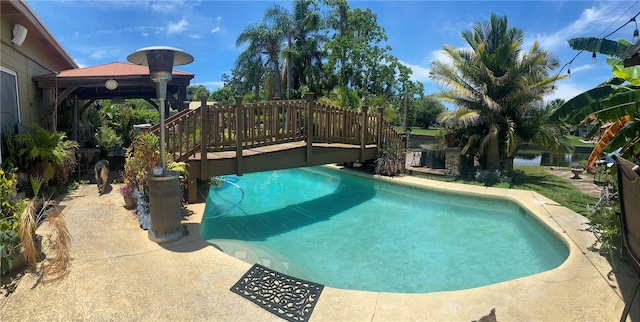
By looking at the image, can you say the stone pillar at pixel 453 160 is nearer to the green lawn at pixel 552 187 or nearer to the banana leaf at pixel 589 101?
the green lawn at pixel 552 187

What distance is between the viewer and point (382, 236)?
20.7 ft

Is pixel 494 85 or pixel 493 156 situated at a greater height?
pixel 494 85

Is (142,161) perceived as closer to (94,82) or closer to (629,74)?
(94,82)

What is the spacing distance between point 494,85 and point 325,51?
16.8m

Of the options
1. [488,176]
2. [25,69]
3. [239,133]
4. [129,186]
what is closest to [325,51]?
[488,176]

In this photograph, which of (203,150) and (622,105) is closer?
(622,105)

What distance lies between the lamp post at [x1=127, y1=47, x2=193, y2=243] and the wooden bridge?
1849 millimetres

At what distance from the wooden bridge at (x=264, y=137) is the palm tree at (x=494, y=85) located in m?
2.56

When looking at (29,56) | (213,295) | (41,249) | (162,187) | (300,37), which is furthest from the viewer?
(300,37)

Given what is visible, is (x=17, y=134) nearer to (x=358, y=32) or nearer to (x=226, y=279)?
(x=226, y=279)

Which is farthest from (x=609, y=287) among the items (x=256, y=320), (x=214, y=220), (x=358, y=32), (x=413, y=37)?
(x=358, y=32)

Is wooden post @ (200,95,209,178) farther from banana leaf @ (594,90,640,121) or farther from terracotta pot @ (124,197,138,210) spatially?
banana leaf @ (594,90,640,121)

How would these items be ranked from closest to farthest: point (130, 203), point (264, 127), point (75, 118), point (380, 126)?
point (130, 203)
point (264, 127)
point (75, 118)
point (380, 126)

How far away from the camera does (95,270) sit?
370 cm
